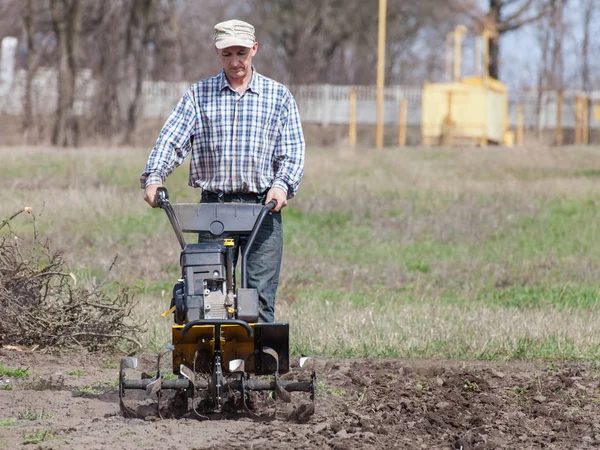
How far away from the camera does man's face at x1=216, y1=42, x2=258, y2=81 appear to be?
19.5ft

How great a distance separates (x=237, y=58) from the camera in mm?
5961

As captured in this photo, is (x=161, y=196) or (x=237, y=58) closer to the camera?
(x=161, y=196)

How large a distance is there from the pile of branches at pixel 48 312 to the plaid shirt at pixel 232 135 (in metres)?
1.69

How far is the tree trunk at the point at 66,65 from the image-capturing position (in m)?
29.5

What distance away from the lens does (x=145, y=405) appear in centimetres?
588

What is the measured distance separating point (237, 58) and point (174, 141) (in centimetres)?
55

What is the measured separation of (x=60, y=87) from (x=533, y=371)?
24.7m

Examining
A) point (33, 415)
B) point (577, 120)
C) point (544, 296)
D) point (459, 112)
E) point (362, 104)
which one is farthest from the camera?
point (362, 104)

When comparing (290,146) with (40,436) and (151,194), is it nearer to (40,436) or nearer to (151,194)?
(151,194)

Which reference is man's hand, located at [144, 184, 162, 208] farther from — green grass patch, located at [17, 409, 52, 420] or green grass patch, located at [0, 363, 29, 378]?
green grass patch, located at [0, 363, 29, 378]

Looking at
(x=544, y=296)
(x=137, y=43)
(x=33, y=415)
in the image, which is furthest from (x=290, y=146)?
(x=137, y=43)

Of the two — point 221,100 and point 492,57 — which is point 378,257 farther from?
point 492,57

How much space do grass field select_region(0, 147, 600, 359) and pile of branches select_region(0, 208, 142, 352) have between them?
462mm

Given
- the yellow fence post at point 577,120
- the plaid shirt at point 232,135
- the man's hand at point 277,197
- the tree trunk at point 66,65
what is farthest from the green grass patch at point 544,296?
the yellow fence post at point 577,120
